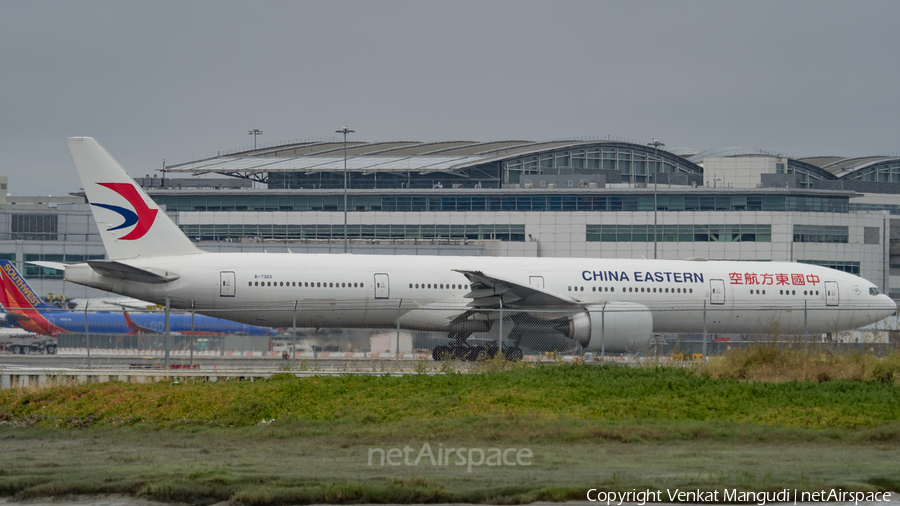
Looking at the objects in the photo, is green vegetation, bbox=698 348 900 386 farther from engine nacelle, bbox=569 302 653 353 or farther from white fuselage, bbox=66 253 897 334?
white fuselage, bbox=66 253 897 334

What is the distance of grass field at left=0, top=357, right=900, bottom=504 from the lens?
11.0 m

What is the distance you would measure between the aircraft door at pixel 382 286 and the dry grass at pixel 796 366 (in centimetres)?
1057

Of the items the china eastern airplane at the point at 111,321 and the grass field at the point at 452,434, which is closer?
the grass field at the point at 452,434

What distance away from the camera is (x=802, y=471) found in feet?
39.4

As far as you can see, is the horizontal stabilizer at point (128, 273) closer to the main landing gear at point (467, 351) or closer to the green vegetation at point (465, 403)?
the green vegetation at point (465, 403)

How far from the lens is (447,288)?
29.5 metres

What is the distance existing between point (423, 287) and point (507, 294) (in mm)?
2685

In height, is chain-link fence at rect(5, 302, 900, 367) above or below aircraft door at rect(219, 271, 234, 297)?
below

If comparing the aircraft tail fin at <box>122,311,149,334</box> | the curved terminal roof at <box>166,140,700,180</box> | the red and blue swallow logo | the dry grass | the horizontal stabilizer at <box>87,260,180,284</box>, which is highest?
the curved terminal roof at <box>166,140,700,180</box>

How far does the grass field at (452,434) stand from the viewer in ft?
35.9

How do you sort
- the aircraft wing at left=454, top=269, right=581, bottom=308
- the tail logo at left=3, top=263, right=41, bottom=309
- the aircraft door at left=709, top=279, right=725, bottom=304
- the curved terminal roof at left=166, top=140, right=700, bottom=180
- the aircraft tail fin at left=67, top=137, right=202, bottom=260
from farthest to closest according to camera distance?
1. the curved terminal roof at left=166, top=140, right=700, bottom=180
2. the tail logo at left=3, top=263, right=41, bottom=309
3. the aircraft door at left=709, top=279, right=725, bottom=304
4. the aircraft tail fin at left=67, top=137, right=202, bottom=260
5. the aircraft wing at left=454, top=269, right=581, bottom=308

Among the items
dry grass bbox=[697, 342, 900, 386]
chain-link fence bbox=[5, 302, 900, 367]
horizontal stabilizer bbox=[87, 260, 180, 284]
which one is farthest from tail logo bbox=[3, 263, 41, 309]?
dry grass bbox=[697, 342, 900, 386]

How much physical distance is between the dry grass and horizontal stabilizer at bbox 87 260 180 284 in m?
15.7

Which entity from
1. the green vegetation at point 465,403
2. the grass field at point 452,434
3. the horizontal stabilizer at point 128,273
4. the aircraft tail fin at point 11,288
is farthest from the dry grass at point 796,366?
the aircraft tail fin at point 11,288
